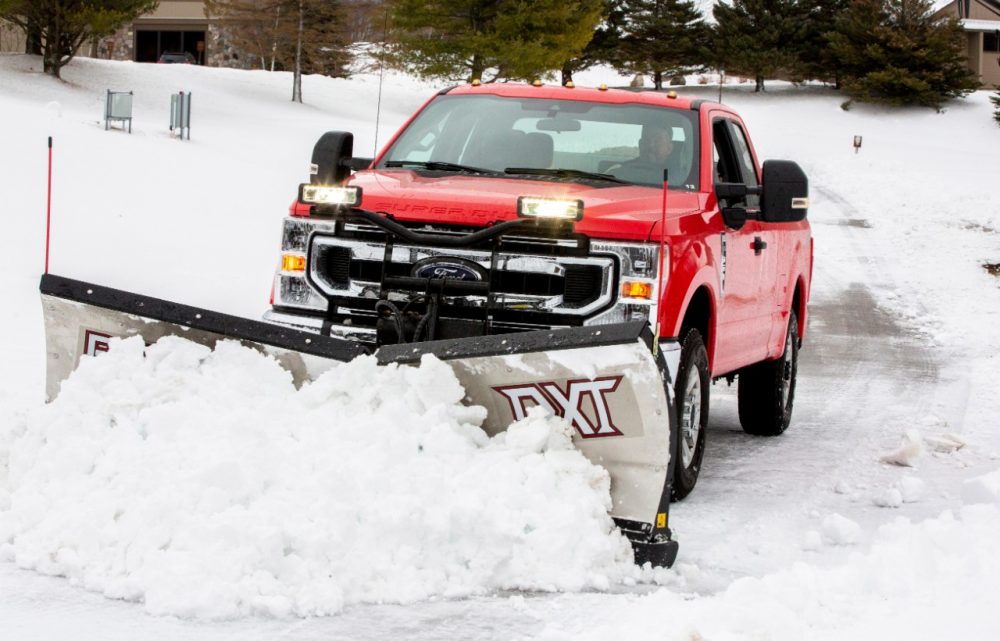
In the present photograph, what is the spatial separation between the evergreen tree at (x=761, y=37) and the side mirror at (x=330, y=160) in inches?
1900

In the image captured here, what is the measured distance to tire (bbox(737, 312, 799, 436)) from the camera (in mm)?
8578

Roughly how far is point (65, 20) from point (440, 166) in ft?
98.6

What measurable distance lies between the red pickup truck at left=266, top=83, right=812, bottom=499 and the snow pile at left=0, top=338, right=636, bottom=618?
360 millimetres

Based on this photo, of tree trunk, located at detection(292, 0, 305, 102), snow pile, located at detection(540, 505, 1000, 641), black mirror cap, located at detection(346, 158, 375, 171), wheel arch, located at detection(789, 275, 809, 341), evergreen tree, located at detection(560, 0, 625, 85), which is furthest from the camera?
evergreen tree, located at detection(560, 0, 625, 85)

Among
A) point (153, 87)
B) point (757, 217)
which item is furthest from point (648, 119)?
point (153, 87)

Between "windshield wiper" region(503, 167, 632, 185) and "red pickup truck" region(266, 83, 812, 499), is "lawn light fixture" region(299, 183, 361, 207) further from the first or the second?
"windshield wiper" region(503, 167, 632, 185)

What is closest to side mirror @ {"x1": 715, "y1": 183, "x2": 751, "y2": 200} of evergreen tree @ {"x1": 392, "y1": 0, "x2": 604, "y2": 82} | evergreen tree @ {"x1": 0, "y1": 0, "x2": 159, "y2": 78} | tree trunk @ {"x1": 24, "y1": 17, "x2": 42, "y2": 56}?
evergreen tree @ {"x1": 0, "y1": 0, "x2": 159, "y2": 78}

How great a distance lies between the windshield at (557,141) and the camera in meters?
7.01

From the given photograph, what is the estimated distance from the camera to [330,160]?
7129 mm

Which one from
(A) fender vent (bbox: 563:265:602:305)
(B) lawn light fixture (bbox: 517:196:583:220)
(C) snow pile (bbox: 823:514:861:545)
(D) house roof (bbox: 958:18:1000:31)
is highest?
(D) house roof (bbox: 958:18:1000:31)

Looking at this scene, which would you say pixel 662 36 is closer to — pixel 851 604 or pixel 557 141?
pixel 557 141

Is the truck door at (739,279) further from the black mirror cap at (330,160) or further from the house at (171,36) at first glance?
the house at (171,36)

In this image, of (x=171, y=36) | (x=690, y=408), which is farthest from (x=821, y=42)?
(x=690, y=408)

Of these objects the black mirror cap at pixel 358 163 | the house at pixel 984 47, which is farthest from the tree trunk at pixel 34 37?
the house at pixel 984 47
